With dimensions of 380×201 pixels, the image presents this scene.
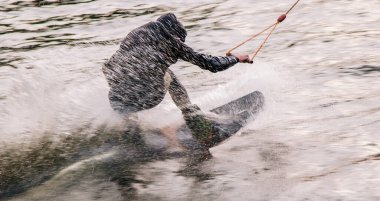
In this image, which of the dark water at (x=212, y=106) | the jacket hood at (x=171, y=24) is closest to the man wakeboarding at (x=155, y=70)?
the jacket hood at (x=171, y=24)

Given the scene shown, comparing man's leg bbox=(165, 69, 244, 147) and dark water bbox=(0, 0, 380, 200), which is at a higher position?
man's leg bbox=(165, 69, 244, 147)

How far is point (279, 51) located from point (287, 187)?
20.1 feet

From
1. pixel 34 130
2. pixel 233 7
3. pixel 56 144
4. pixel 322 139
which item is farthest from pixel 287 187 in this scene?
pixel 233 7

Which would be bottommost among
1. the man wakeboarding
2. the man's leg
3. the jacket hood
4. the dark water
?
the dark water

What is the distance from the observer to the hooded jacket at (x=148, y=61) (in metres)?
7.61

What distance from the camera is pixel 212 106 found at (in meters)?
9.35

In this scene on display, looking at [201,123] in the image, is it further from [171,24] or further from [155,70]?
[171,24]

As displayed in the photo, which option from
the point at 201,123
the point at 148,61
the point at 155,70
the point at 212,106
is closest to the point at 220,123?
the point at 201,123

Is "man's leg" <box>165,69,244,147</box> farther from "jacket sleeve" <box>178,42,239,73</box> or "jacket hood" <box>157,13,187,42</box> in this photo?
"jacket hood" <box>157,13,187,42</box>

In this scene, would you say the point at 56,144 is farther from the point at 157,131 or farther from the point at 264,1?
the point at 264,1

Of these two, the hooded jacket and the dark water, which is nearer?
the dark water

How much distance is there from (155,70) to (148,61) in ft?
0.50

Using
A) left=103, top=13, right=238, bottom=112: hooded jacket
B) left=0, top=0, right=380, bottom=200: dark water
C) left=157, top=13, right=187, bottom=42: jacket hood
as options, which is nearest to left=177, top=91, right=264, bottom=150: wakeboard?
left=0, top=0, right=380, bottom=200: dark water

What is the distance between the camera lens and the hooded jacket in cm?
761
